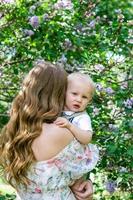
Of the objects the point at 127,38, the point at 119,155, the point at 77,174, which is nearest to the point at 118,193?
the point at 119,155

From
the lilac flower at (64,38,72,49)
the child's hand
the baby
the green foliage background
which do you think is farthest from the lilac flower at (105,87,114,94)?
the child's hand

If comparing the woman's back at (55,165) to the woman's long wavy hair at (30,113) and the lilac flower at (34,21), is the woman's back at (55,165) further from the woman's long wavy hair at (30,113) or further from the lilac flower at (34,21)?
the lilac flower at (34,21)

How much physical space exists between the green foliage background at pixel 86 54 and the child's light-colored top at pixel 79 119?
104 centimetres

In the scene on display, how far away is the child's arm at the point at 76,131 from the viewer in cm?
259

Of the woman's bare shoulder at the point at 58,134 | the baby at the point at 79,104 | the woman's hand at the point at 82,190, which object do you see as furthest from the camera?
the woman's hand at the point at 82,190

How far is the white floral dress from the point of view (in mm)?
2633

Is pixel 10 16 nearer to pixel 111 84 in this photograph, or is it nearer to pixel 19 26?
pixel 19 26

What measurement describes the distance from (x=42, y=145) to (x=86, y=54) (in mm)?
1942

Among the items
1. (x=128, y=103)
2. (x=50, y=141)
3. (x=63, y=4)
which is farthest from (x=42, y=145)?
(x=63, y=4)

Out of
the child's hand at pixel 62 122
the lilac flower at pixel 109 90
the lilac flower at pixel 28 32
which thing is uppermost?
the lilac flower at pixel 28 32

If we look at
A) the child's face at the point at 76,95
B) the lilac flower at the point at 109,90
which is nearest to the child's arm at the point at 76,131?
the child's face at the point at 76,95

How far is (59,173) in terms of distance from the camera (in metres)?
2.66

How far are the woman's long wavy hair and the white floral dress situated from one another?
0.15 ft

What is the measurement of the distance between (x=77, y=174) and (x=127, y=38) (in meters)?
2.20
